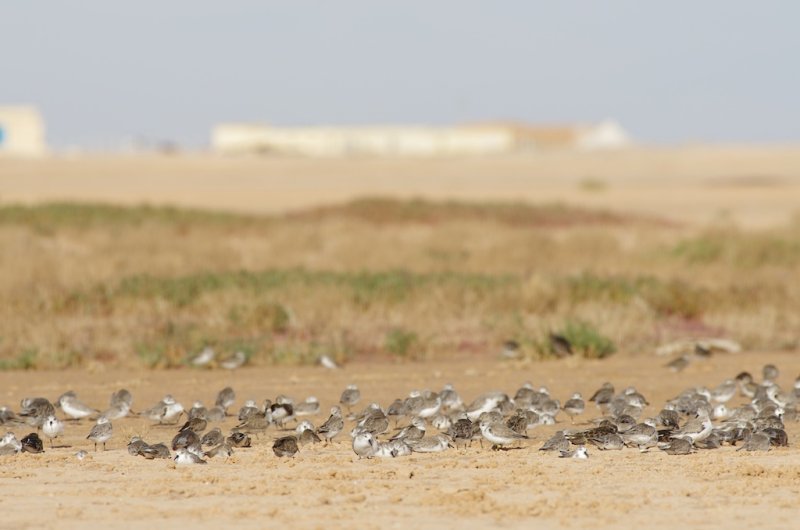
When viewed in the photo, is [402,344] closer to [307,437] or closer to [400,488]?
[307,437]

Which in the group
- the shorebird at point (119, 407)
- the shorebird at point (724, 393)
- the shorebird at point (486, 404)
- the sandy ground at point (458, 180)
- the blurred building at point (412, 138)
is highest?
the shorebird at point (486, 404)

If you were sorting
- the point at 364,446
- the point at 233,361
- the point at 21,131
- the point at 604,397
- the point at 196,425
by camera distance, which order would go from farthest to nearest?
the point at 21,131, the point at 233,361, the point at 604,397, the point at 196,425, the point at 364,446

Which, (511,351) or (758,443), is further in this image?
(511,351)

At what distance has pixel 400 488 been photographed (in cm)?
1044

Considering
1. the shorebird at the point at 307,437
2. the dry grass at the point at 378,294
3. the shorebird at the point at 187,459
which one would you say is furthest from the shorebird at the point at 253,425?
the dry grass at the point at 378,294

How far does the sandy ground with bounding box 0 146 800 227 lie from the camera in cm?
6059

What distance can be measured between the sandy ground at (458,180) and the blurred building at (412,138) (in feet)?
148

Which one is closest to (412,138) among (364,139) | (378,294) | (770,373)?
(364,139)

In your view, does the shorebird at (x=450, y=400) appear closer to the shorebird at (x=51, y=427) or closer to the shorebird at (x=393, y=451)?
the shorebird at (x=393, y=451)

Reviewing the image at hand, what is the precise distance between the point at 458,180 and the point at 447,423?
72.3 metres

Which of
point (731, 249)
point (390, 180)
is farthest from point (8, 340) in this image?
point (390, 180)

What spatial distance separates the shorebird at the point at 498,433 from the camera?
1177 cm

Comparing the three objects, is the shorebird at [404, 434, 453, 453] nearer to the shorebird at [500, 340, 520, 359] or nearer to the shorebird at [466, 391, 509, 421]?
the shorebird at [466, 391, 509, 421]

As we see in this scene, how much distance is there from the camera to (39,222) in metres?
34.8
